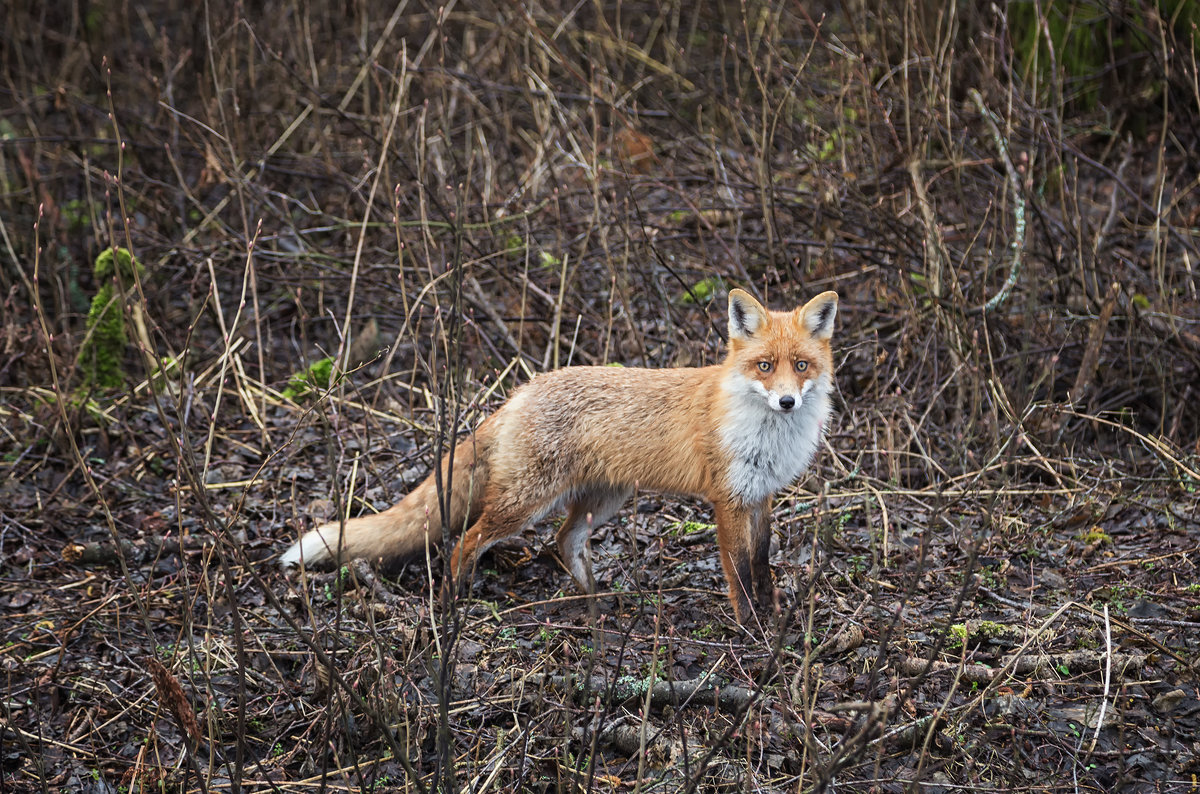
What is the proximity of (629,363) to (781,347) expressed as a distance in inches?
85.2

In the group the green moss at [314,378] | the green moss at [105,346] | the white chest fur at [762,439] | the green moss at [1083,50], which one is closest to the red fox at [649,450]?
the white chest fur at [762,439]

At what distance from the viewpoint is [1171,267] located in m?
6.18

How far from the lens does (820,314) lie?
419 centimetres

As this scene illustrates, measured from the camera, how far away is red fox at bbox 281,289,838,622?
4.18 metres

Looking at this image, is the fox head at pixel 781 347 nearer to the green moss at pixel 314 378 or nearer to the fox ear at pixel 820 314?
the fox ear at pixel 820 314

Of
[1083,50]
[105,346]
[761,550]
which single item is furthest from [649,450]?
[1083,50]

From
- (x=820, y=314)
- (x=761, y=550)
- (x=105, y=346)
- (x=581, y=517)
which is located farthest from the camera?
(x=105, y=346)

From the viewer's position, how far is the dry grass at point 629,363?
3.34m

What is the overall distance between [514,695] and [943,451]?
2.91m

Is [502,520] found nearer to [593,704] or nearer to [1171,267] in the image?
[593,704]

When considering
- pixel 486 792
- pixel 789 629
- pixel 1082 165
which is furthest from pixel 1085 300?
pixel 486 792

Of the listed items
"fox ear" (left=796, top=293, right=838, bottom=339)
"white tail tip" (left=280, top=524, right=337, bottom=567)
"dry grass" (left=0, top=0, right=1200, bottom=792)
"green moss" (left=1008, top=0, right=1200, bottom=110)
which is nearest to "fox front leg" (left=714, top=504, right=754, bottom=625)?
"dry grass" (left=0, top=0, right=1200, bottom=792)

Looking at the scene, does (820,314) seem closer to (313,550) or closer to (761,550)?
(761,550)

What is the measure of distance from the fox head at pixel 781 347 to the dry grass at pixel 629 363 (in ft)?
2.49
